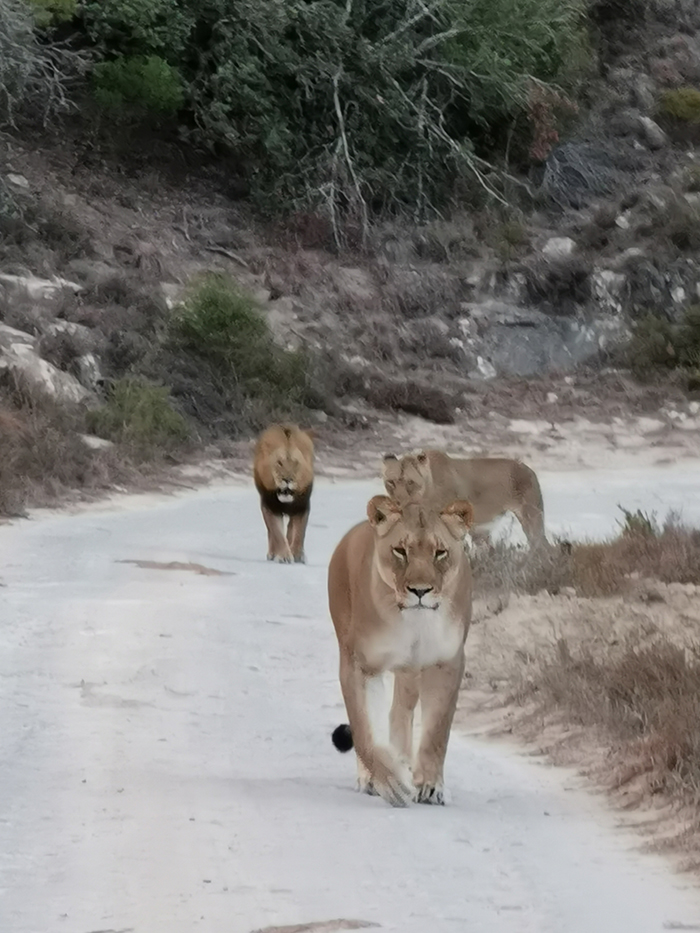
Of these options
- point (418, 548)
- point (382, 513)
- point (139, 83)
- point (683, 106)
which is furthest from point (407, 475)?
point (683, 106)

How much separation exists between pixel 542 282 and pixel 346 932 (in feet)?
105

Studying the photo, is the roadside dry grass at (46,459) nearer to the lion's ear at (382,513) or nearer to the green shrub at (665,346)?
the lion's ear at (382,513)

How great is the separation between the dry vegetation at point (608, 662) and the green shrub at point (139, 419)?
10.2 m

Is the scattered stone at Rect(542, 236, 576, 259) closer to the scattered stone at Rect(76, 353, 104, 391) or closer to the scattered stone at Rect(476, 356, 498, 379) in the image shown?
the scattered stone at Rect(476, 356, 498, 379)

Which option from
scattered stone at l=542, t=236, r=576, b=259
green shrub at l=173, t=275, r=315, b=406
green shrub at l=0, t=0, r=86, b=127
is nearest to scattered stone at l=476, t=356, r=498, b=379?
scattered stone at l=542, t=236, r=576, b=259

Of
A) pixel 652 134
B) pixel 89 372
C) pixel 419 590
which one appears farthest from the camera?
pixel 652 134

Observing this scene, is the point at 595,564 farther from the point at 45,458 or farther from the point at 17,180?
the point at 17,180

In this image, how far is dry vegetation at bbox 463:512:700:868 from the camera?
24.3 ft

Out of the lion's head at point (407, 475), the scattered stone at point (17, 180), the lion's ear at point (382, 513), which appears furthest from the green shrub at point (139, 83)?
the lion's ear at point (382, 513)

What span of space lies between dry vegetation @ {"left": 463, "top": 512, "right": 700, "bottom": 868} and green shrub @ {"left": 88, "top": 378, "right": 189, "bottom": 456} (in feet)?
33.5

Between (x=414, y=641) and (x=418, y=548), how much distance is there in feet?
1.12

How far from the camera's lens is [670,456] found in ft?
92.9

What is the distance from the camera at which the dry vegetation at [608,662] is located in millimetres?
7395

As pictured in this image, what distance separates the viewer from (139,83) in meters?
35.9
